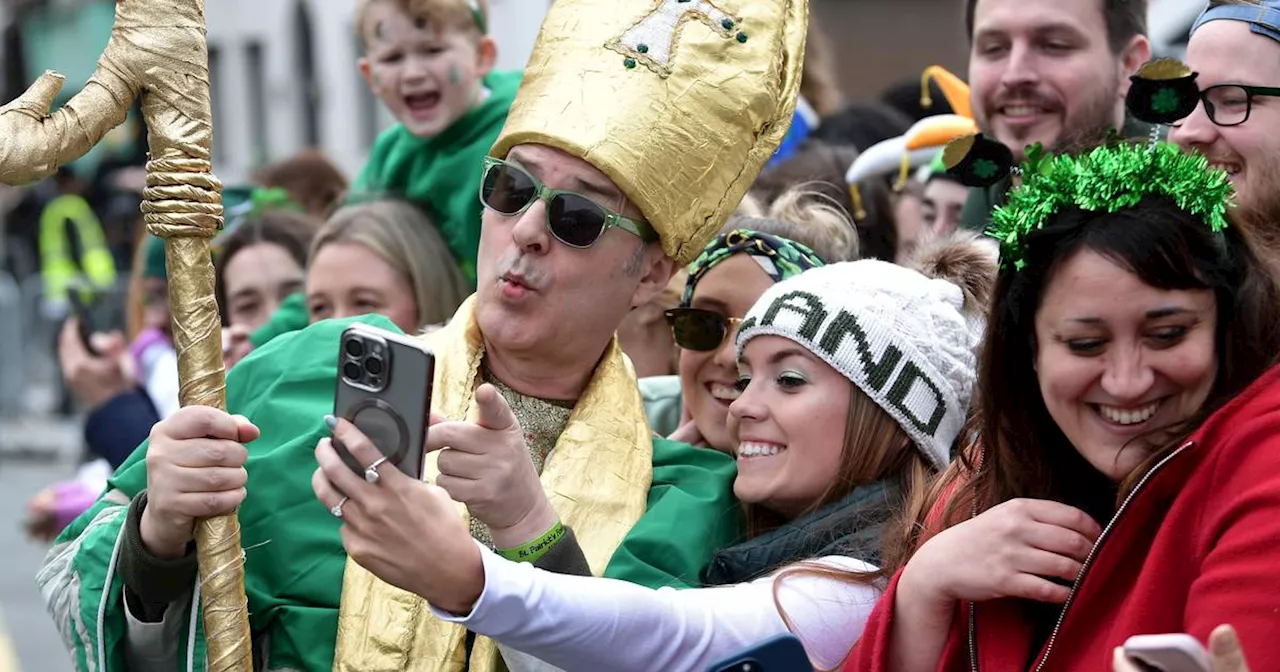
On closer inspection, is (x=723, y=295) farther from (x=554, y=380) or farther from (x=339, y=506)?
(x=339, y=506)

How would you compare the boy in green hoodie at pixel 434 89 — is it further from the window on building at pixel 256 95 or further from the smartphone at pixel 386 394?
the window on building at pixel 256 95

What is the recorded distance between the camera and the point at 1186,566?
7.93ft

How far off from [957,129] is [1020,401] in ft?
7.28

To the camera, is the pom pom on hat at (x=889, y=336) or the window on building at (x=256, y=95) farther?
the window on building at (x=256, y=95)

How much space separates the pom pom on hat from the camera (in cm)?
321

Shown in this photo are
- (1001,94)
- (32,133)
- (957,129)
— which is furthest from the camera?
(957,129)

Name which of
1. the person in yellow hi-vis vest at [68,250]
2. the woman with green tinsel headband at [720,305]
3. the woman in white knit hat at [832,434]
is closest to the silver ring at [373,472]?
the woman in white knit hat at [832,434]

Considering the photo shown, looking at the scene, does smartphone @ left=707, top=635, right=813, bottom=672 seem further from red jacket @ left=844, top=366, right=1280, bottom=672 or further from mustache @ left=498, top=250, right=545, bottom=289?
mustache @ left=498, top=250, right=545, bottom=289

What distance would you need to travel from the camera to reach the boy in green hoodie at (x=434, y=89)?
5.47 metres

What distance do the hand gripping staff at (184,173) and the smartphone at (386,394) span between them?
0.47 m

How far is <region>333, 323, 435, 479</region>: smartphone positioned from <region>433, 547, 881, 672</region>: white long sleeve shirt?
24 centimetres

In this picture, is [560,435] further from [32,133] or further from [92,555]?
[32,133]

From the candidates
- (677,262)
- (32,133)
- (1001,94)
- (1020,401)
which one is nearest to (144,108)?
(32,133)

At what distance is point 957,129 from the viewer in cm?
488
